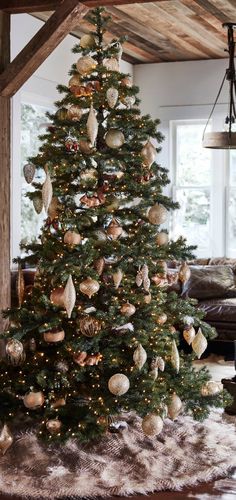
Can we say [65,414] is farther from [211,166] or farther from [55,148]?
[211,166]

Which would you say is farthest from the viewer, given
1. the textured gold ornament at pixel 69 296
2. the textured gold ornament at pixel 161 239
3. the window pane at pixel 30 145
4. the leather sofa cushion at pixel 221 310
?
the window pane at pixel 30 145

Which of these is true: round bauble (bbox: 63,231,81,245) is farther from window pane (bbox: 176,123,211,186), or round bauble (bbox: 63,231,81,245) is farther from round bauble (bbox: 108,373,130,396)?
window pane (bbox: 176,123,211,186)

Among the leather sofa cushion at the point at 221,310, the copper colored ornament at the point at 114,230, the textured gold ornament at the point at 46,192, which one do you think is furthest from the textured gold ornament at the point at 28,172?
the leather sofa cushion at the point at 221,310

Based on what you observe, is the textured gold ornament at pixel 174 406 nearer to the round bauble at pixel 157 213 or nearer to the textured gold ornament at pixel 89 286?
the textured gold ornament at pixel 89 286

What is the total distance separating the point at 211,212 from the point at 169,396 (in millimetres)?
5375

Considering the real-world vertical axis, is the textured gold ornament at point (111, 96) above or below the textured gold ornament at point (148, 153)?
above

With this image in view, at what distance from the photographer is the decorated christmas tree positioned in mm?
4797

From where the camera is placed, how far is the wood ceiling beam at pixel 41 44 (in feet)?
17.6

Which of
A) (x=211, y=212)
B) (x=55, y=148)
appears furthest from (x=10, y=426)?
(x=211, y=212)

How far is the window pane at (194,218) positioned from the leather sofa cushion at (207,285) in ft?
5.39

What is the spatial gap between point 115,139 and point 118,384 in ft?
4.74

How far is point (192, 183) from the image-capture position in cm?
1018

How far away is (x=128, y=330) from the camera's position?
494 cm

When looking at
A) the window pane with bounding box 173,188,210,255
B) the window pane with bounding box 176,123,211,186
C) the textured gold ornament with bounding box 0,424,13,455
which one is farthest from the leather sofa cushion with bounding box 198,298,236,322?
the textured gold ornament with bounding box 0,424,13,455
